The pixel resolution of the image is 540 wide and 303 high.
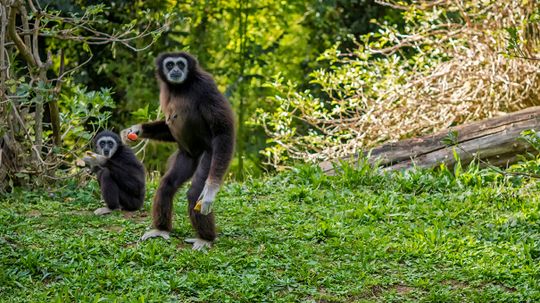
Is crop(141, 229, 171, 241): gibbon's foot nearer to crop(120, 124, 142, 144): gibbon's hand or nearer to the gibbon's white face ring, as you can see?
crop(120, 124, 142, 144): gibbon's hand

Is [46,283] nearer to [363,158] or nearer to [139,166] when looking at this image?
[139,166]

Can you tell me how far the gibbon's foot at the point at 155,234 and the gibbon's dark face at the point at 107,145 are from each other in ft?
5.78

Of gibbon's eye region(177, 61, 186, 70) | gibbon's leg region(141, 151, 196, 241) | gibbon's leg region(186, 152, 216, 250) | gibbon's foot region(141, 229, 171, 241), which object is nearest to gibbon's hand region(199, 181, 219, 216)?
gibbon's leg region(186, 152, 216, 250)

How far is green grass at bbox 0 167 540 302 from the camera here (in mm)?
6371

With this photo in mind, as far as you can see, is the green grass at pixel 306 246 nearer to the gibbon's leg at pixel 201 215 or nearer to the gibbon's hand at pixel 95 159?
the gibbon's leg at pixel 201 215

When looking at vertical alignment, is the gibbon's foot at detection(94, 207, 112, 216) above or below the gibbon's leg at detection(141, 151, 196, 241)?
below

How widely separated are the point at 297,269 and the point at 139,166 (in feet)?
10.0

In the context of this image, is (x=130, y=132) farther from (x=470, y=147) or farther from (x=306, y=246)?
(x=470, y=147)

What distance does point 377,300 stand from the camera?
631cm

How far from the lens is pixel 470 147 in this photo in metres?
10.2

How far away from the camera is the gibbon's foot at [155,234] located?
7.53 m

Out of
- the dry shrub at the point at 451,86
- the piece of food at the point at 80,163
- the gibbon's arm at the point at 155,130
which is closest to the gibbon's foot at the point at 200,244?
the gibbon's arm at the point at 155,130

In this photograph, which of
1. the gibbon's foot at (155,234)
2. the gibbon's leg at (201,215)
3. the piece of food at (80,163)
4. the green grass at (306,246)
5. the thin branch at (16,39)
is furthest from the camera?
the piece of food at (80,163)

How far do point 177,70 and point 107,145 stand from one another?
2143mm
